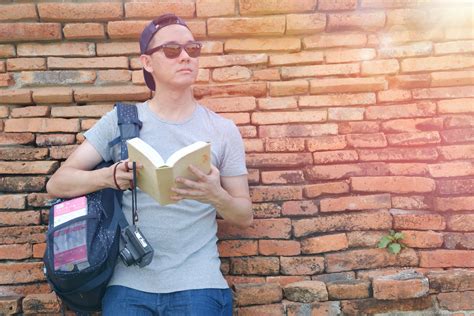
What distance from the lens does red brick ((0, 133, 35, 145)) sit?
3055 millimetres

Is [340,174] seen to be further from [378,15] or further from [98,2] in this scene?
[98,2]

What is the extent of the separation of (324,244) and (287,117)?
0.78m

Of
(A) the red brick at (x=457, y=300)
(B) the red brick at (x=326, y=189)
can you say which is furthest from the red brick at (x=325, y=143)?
(A) the red brick at (x=457, y=300)

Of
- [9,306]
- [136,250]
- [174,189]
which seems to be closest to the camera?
[174,189]

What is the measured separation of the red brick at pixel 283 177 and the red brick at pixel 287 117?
307 millimetres

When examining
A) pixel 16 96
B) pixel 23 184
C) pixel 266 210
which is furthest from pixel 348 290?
pixel 16 96

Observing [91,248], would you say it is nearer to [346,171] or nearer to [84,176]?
[84,176]

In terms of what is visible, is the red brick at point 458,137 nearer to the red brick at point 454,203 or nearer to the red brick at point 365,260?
the red brick at point 454,203

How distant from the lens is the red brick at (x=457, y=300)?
2.83 meters

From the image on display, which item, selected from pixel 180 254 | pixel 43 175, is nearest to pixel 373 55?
pixel 180 254

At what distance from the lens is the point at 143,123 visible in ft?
8.75

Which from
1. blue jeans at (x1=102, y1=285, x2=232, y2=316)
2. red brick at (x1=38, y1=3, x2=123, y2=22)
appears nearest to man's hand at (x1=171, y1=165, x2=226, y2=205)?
blue jeans at (x1=102, y1=285, x2=232, y2=316)

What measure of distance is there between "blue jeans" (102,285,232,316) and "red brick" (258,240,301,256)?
566 millimetres

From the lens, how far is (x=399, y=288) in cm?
274
